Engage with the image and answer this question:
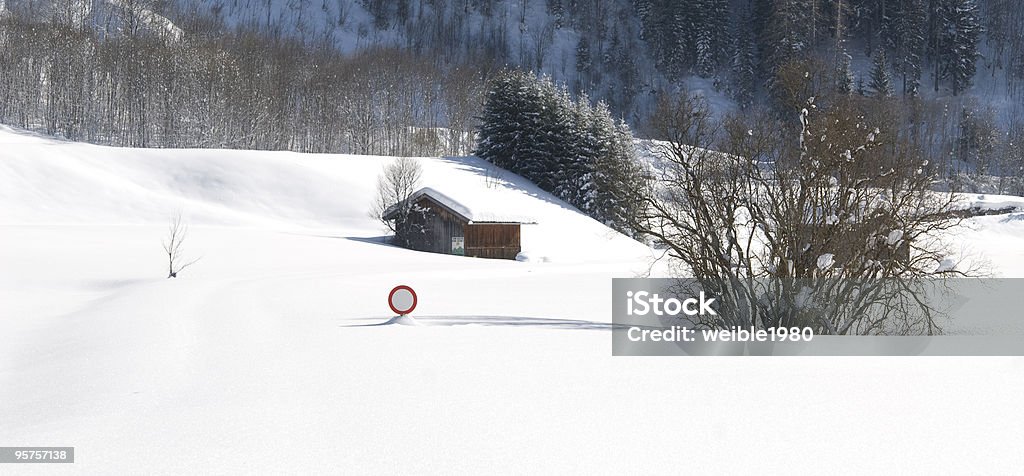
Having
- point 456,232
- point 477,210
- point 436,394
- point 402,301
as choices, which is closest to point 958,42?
point 477,210

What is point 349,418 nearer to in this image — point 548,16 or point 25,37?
point 25,37

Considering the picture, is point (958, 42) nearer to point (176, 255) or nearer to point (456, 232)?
point (456, 232)

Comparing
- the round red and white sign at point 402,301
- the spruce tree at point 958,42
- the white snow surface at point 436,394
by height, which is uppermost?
the spruce tree at point 958,42

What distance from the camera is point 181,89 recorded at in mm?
72938

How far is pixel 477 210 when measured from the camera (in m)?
44.1

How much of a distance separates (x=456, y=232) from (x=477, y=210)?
5.55ft

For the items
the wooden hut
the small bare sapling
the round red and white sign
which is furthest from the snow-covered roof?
the round red and white sign

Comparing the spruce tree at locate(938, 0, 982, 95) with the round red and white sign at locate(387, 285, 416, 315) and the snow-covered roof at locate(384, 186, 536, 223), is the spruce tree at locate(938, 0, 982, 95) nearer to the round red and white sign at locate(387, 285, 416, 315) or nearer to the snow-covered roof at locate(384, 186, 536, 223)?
the snow-covered roof at locate(384, 186, 536, 223)

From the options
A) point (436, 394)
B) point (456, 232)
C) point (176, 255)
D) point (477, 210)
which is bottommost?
point (436, 394)

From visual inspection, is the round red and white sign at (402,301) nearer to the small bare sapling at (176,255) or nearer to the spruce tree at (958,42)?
the small bare sapling at (176,255)

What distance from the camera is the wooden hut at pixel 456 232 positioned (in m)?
43.8

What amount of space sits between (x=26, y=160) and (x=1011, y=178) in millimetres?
92690

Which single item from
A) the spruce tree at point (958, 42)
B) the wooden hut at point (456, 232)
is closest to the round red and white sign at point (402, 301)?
the wooden hut at point (456, 232)

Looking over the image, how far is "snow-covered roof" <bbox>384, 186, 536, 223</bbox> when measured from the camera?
4353 cm
